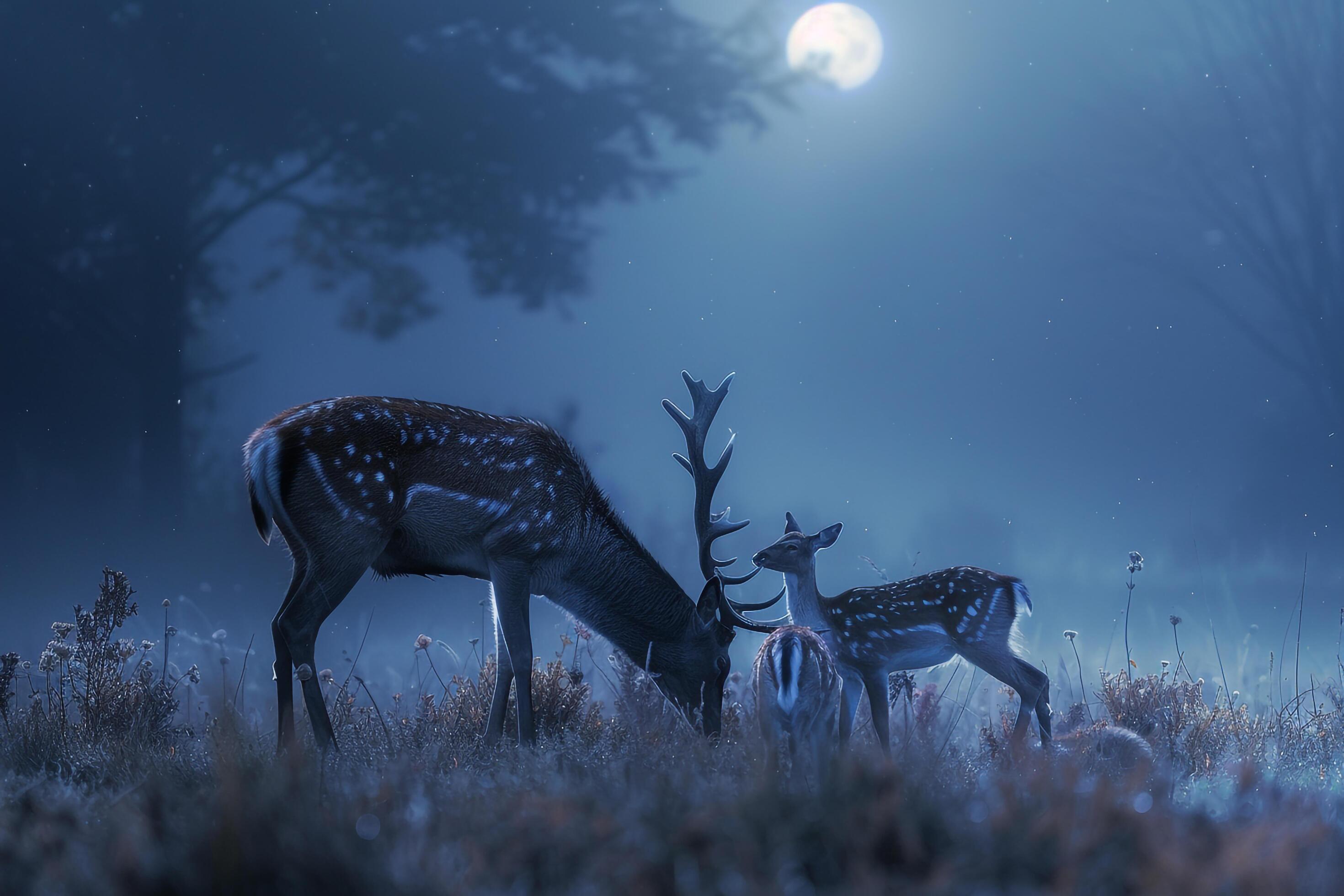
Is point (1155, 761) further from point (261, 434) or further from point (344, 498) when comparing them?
point (261, 434)

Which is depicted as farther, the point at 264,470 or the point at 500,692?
the point at 500,692

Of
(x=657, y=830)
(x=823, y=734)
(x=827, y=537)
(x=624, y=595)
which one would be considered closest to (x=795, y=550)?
(x=827, y=537)

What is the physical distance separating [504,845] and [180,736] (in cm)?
505

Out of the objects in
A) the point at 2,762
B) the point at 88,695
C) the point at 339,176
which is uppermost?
the point at 339,176

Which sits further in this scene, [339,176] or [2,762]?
[339,176]

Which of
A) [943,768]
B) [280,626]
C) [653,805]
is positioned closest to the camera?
[653,805]

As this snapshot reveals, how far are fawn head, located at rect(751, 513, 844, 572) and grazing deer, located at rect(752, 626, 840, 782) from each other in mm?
1938

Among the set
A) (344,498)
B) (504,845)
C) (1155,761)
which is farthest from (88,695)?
(1155,761)

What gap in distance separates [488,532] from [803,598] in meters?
2.43

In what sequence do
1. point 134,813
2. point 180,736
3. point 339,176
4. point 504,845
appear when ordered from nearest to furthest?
point 504,845 < point 134,813 < point 180,736 < point 339,176

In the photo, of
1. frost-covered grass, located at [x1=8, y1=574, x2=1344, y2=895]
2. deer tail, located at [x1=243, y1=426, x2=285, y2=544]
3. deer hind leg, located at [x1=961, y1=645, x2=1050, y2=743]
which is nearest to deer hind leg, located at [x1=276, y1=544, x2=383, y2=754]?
deer tail, located at [x1=243, y1=426, x2=285, y2=544]

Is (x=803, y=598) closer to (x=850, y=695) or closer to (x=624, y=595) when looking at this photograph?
(x=850, y=695)

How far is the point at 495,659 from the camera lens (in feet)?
22.0

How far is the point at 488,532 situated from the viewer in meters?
5.55
